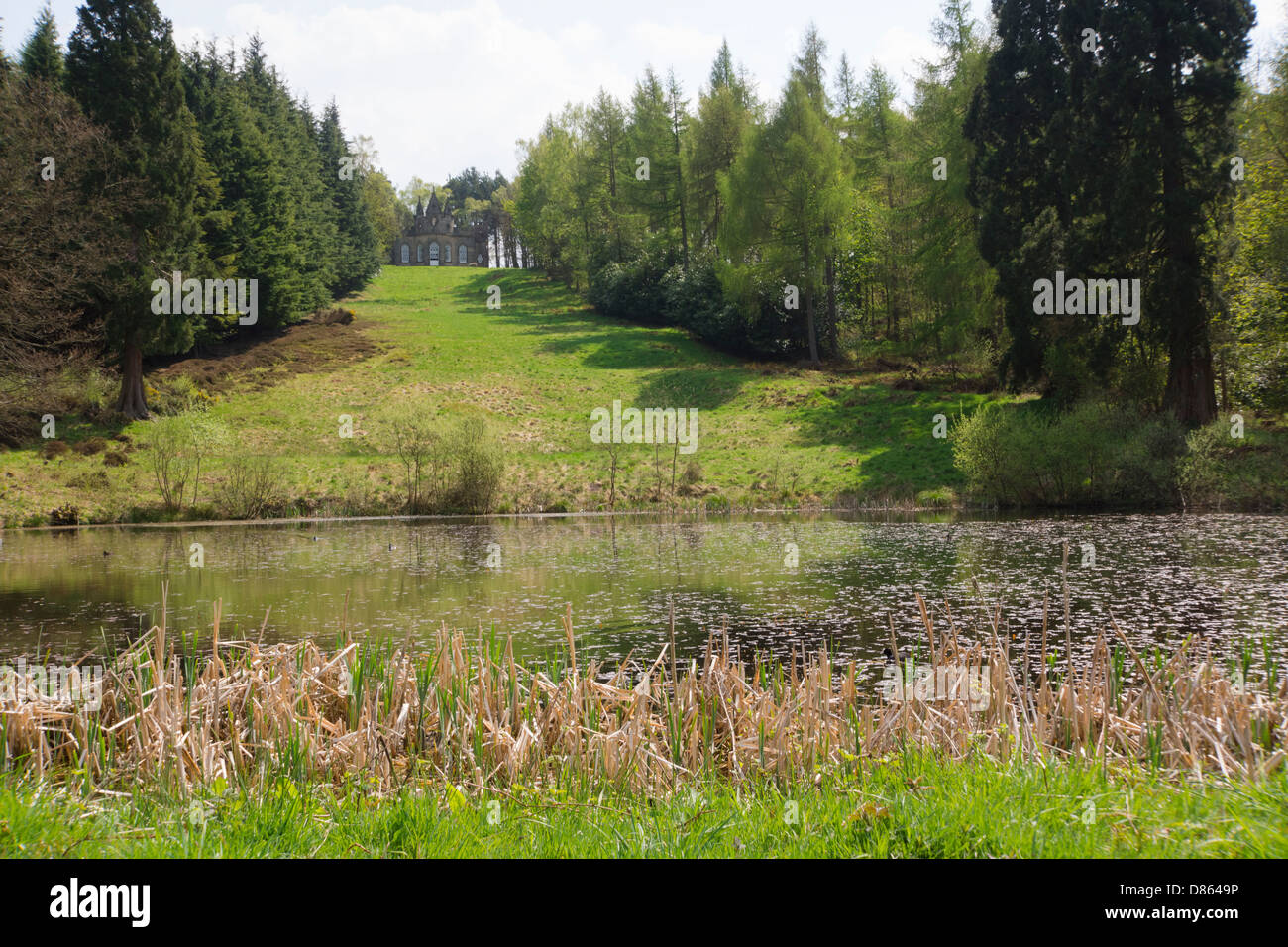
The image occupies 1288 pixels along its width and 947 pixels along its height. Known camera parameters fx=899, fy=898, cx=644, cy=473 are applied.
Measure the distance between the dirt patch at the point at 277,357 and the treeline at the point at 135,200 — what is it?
1350 mm

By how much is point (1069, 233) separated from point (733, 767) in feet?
105

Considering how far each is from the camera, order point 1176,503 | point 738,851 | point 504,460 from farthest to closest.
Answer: point 504,460 < point 1176,503 < point 738,851

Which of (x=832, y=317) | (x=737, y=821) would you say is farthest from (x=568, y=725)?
(x=832, y=317)

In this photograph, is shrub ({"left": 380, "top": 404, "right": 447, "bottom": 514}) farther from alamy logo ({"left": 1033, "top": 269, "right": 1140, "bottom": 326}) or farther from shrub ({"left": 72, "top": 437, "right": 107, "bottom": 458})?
alamy logo ({"left": 1033, "top": 269, "right": 1140, "bottom": 326})

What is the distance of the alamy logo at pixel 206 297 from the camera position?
3772 centimetres

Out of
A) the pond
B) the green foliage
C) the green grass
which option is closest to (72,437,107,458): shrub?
the pond

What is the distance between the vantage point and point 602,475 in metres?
36.0

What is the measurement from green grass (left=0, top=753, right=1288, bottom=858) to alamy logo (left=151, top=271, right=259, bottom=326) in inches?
1466

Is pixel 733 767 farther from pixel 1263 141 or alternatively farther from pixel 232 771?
pixel 1263 141

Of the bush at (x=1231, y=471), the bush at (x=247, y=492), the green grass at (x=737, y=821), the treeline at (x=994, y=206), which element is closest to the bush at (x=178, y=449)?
the bush at (x=247, y=492)

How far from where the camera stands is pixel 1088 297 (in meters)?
31.7

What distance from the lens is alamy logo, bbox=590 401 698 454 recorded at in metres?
39.6
